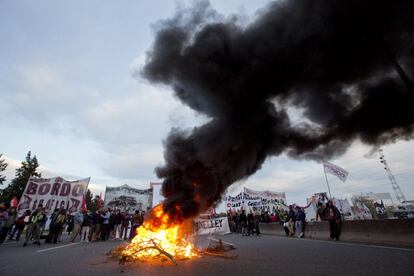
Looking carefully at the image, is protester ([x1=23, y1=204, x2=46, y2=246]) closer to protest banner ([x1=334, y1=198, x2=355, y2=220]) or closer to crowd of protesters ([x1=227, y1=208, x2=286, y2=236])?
crowd of protesters ([x1=227, y1=208, x2=286, y2=236])

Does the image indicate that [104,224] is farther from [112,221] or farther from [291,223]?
[291,223]

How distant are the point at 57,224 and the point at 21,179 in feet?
138

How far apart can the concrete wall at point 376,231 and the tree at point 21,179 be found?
49231mm

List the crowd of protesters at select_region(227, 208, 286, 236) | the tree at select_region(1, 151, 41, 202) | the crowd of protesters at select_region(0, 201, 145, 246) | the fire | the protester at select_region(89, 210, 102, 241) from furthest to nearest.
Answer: the tree at select_region(1, 151, 41, 202)
the crowd of protesters at select_region(227, 208, 286, 236)
the protester at select_region(89, 210, 102, 241)
the crowd of protesters at select_region(0, 201, 145, 246)
the fire

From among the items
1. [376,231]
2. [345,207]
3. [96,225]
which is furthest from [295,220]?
[345,207]

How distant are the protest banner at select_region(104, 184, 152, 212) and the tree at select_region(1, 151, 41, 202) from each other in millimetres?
32838

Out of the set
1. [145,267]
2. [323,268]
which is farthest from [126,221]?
[323,268]

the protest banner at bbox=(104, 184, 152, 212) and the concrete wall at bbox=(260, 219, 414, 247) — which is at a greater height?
the protest banner at bbox=(104, 184, 152, 212)

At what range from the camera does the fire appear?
683 centimetres

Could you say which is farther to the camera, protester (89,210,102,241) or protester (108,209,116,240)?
protester (108,209,116,240)

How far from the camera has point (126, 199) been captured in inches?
863

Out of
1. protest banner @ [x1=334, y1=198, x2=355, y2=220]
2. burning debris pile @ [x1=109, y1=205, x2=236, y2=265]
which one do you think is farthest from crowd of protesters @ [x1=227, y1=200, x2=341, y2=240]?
protest banner @ [x1=334, y1=198, x2=355, y2=220]

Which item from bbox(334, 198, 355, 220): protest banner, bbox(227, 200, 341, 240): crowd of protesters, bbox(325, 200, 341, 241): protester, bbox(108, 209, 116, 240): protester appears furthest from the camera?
bbox(334, 198, 355, 220): protest banner

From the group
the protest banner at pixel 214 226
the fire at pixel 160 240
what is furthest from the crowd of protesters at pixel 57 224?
the fire at pixel 160 240
